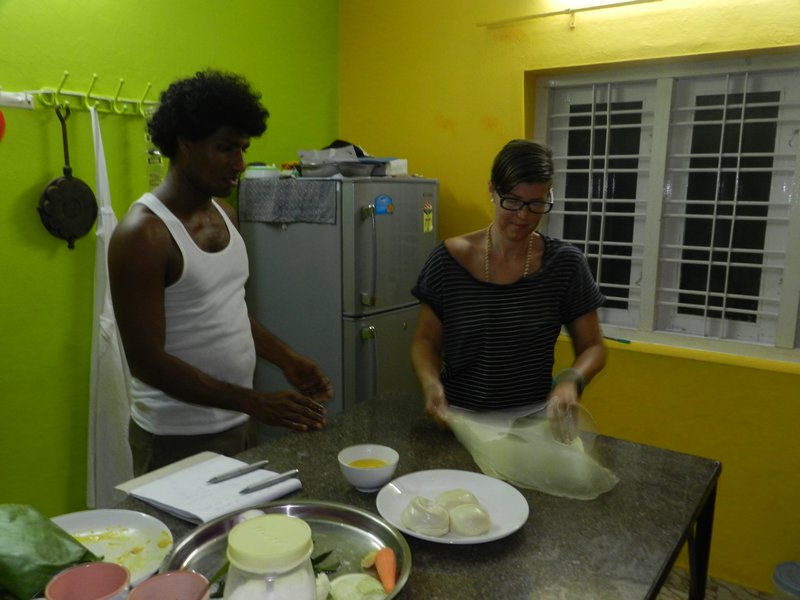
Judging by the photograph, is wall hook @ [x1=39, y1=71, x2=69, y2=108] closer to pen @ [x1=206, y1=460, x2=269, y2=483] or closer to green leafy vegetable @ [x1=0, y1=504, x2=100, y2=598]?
pen @ [x1=206, y1=460, x2=269, y2=483]

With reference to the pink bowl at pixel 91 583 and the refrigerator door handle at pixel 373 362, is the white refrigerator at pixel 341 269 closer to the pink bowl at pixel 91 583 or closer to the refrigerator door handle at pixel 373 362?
the refrigerator door handle at pixel 373 362

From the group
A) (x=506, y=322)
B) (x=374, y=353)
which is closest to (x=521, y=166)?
(x=506, y=322)

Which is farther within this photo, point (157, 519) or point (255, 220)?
point (255, 220)

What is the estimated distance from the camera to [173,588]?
66 cm

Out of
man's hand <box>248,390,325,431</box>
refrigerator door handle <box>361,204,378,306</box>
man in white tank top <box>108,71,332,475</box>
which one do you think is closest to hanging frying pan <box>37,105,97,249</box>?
man in white tank top <box>108,71,332,475</box>

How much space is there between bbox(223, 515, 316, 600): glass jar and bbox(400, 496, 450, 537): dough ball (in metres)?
0.39

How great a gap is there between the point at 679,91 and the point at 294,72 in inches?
73.8

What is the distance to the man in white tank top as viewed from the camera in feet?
4.66

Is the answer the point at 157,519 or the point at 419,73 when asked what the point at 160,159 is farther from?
the point at 157,519

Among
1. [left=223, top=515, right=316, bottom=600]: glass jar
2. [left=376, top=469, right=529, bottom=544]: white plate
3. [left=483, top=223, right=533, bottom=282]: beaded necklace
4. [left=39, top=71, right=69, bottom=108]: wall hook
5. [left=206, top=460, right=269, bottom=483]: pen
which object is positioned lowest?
[left=376, top=469, right=529, bottom=544]: white plate

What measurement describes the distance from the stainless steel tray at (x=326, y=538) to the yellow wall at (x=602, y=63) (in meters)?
2.08

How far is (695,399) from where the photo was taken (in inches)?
104

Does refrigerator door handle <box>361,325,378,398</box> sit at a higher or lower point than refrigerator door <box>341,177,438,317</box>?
lower

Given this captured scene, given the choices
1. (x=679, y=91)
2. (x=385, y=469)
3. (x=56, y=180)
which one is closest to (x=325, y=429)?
(x=385, y=469)
